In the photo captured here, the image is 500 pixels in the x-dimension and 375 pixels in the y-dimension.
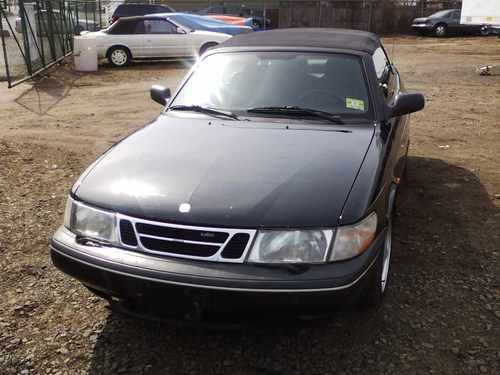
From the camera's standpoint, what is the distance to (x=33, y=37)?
13258 mm

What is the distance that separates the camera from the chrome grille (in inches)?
99.7

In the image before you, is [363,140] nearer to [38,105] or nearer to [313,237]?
[313,237]

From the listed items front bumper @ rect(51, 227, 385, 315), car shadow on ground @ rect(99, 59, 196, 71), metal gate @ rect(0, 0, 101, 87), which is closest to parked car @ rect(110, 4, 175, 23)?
metal gate @ rect(0, 0, 101, 87)

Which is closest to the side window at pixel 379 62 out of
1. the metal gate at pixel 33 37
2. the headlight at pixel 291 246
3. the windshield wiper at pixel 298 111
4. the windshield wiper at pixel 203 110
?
the windshield wiper at pixel 298 111

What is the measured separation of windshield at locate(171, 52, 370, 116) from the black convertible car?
0.10 ft

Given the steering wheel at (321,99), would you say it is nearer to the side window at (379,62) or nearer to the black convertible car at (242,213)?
the black convertible car at (242,213)

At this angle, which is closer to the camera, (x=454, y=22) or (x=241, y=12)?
(x=454, y=22)

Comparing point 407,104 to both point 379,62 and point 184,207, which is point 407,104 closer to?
point 379,62

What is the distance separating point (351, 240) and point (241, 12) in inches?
1119

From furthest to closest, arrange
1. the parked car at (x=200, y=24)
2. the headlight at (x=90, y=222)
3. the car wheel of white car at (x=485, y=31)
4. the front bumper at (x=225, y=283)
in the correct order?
1. the car wheel of white car at (x=485, y=31)
2. the parked car at (x=200, y=24)
3. the headlight at (x=90, y=222)
4. the front bumper at (x=225, y=283)

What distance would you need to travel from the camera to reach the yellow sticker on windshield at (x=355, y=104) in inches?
150

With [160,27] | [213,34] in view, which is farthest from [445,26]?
[160,27]

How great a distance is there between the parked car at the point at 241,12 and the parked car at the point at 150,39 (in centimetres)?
1148

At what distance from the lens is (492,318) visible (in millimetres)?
3238
